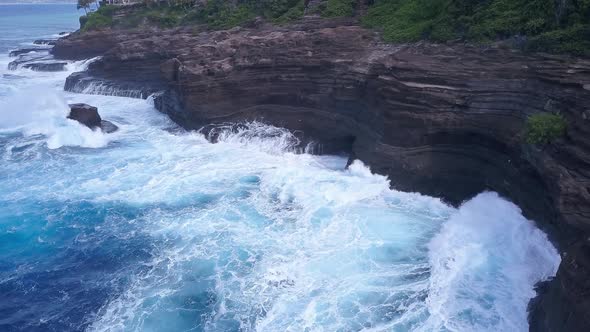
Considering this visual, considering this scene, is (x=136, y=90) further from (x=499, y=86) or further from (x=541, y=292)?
(x=541, y=292)

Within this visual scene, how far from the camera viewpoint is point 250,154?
92.8 feet

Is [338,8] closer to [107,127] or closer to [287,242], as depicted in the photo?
[107,127]

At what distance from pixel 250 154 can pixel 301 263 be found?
11585mm

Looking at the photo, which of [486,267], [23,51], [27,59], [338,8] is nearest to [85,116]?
[338,8]

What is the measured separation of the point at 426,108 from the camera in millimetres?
21750

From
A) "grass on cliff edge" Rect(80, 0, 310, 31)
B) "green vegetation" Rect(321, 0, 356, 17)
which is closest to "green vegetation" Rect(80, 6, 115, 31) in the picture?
"grass on cliff edge" Rect(80, 0, 310, 31)

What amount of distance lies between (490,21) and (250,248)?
17.3 metres

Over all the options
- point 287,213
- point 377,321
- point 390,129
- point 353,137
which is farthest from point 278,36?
point 377,321

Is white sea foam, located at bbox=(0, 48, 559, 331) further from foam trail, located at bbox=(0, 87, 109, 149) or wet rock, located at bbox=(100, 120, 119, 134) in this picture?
wet rock, located at bbox=(100, 120, 119, 134)

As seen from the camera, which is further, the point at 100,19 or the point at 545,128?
the point at 100,19

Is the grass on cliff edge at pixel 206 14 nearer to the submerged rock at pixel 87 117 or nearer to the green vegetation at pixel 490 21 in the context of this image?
the green vegetation at pixel 490 21

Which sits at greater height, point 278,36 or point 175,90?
point 278,36

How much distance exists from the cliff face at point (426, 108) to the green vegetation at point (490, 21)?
1.23 metres

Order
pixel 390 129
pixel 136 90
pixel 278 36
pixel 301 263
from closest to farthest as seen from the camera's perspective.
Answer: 1. pixel 301 263
2. pixel 390 129
3. pixel 278 36
4. pixel 136 90
